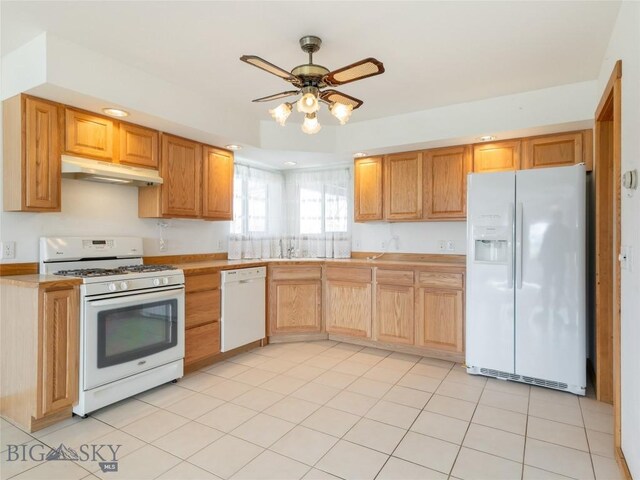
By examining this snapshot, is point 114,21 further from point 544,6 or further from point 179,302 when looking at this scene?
point 544,6

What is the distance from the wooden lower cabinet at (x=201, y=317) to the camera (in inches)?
126

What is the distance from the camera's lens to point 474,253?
322cm

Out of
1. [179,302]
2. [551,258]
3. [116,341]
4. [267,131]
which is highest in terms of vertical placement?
[267,131]

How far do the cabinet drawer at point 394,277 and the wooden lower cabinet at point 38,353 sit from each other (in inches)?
105

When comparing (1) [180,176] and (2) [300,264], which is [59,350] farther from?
(2) [300,264]

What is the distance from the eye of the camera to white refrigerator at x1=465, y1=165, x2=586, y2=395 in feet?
9.31

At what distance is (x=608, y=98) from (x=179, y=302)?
132 inches

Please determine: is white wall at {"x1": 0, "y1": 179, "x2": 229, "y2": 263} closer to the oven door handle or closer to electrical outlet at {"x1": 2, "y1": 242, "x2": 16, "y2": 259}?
electrical outlet at {"x1": 2, "y1": 242, "x2": 16, "y2": 259}

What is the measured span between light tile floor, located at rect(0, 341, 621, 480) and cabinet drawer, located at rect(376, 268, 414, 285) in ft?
2.95

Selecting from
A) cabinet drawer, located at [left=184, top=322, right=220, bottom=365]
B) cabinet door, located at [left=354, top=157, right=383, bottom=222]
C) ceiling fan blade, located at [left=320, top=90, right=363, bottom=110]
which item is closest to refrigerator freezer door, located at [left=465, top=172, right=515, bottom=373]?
cabinet door, located at [left=354, top=157, right=383, bottom=222]

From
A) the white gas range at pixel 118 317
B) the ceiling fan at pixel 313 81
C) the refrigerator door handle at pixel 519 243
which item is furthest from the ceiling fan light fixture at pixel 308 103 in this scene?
the refrigerator door handle at pixel 519 243

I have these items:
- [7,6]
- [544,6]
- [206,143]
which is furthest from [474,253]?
[7,6]

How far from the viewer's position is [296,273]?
13.8ft

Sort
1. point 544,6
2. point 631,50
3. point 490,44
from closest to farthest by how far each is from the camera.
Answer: point 631,50 < point 544,6 < point 490,44
